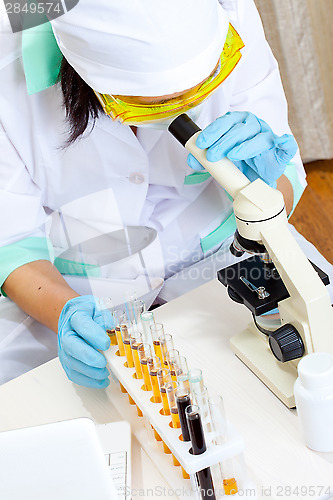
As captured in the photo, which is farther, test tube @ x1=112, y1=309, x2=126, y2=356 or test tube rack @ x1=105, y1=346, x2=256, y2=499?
Answer: test tube @ x1=112, y1=309, x2=126, y2=356

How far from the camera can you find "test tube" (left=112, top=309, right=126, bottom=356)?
1074 mm

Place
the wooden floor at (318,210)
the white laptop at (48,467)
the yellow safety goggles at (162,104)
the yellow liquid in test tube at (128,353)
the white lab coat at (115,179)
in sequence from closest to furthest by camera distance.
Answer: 1. the white laptop at (48,467)
2. the yellow liquid in test tube at (128,353)
3. the yellow safety goggles at (162,104)
4. the white lab coat at (115,179)
5. the wooden floor at (318,210)

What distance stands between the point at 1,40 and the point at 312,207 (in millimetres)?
1684

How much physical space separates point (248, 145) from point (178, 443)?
553 mm

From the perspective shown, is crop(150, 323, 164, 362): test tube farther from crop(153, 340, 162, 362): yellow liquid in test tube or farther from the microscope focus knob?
the microscope focus knob

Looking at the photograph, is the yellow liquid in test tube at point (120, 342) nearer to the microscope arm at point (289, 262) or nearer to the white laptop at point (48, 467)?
the microscope arm at point (289, 262)

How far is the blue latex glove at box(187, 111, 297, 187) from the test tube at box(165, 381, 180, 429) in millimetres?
390

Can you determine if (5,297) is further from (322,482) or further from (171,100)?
(322,482)

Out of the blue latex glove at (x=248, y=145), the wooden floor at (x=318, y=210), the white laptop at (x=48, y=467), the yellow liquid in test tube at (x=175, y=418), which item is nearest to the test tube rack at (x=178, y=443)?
the yellow liquid in test tube at (x=175, y=418)

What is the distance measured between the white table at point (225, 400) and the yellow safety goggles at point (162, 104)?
0.36 meters

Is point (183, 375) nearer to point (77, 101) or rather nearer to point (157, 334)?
point (157, 334)

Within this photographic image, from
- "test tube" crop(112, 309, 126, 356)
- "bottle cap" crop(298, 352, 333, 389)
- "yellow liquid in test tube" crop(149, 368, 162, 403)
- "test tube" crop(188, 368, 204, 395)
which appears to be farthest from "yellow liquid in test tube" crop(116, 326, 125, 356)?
"bottle cap" crop(298, 352, 333, 389)

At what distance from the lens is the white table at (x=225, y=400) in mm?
931

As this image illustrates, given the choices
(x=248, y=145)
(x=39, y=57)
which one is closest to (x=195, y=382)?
(x=248, y=145)
